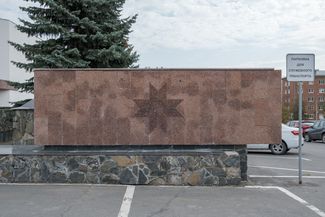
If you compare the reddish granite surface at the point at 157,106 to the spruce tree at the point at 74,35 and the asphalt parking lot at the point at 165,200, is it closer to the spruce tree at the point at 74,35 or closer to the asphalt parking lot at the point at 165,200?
the asphalt parking lot at the point at 165,200

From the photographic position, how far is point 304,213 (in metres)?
6.77

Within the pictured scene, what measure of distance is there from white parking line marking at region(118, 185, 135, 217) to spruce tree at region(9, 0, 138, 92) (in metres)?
7.99

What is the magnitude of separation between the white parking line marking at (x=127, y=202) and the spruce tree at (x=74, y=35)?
26.2 feet

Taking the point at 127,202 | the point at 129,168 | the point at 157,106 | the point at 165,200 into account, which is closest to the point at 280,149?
the point at 157,106

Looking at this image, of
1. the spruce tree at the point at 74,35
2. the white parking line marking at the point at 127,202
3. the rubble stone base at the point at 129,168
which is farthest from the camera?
the spruce tree at the point at 74,35

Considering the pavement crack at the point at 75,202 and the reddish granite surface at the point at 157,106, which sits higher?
the reddish granite surface at the point at 157,106

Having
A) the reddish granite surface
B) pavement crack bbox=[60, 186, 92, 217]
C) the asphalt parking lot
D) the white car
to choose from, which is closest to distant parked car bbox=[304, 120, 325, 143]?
the white car

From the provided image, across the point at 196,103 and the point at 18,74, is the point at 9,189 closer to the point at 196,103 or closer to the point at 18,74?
the point at 196,103

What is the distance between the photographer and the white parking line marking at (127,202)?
665 centimetres

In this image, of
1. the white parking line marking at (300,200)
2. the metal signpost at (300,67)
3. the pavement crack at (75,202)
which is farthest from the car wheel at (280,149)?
the pavement crack at (75,202)

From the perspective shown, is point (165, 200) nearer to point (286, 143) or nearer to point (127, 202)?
point (127, 202)

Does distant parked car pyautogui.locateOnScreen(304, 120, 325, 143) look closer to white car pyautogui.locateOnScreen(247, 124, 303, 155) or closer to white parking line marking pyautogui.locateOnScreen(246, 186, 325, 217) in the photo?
white car pyautogui.locateOnScreen(247, 124, 303, 155)

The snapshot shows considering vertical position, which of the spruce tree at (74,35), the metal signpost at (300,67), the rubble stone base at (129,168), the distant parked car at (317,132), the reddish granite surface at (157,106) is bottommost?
the distant parked car at (317,132)

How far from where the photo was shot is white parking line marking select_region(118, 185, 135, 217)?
262 inches
